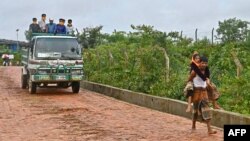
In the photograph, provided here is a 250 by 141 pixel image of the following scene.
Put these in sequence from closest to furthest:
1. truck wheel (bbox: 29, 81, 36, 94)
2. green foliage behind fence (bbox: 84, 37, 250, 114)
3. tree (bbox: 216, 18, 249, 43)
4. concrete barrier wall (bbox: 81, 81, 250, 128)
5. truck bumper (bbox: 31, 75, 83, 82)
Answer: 1. concrete barrier wall (bbox: 81, 81, 250, 128)
2. green foliage behind fence (bbox: 84, 37, 250, 114)
3. truck bumper (bbox: 31, 75, 83, 82)
4. truck wheel (bbox: 29, 81, 36, 94)
5. tree (bbox: 216, 18, 249, 43)

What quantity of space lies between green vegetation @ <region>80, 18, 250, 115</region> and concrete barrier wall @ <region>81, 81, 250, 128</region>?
44 cm

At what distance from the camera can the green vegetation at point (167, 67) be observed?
1265 centimetres

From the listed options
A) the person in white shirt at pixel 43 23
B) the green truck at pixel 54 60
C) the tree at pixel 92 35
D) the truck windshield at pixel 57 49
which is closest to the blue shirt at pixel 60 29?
the person in white shirt at pixel 43 23

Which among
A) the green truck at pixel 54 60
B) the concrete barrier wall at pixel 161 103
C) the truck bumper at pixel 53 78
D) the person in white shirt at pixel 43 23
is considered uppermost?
the person in white shirt at pixel 43 23

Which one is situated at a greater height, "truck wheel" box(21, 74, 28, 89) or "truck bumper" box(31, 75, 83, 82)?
"truck bumper" box(31, 75, 83, 82)

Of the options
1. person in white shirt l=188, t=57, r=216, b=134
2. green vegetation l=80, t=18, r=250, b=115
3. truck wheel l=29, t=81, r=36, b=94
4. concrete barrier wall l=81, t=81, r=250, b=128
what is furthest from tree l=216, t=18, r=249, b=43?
person in white shirt l=188, t=57, r=216, b=134

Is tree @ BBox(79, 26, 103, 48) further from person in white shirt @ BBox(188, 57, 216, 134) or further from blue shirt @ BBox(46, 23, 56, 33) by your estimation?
person in white shirt @ BBox(188, 57, 216, 134)

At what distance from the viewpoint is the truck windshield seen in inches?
768

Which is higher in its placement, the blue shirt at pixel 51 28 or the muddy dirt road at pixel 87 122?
the blue shirt at pixel 51 28

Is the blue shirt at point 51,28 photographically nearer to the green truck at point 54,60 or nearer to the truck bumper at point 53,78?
the green truck at point 54,60

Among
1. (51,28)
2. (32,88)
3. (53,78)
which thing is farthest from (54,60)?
(51,28)

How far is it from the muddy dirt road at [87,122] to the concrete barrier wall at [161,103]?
31 cm

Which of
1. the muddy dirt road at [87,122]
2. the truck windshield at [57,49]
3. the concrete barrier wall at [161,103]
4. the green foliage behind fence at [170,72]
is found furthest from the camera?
the truck windshield at [57,49]

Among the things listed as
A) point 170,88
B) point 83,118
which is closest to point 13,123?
point 83,118
